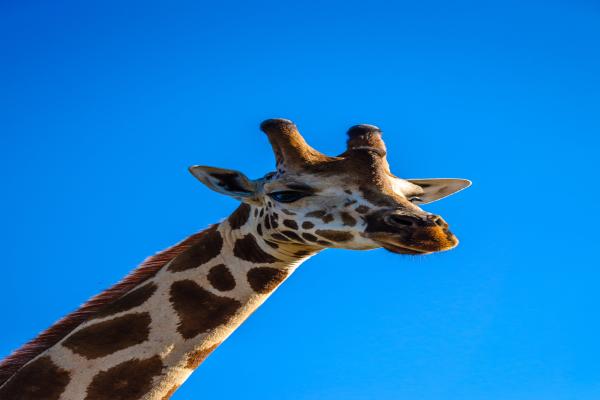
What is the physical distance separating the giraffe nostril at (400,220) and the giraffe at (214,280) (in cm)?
2

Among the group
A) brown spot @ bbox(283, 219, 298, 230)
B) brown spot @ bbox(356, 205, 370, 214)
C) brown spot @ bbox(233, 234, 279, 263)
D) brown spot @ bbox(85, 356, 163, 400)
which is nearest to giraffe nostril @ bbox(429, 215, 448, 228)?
brown spot @ bbox(356, 205, 370, 214)

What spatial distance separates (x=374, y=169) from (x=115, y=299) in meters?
2.01

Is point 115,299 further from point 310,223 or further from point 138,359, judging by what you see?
point 310,223

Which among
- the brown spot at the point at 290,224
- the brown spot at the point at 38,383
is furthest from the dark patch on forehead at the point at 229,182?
the brown spot at the point at 38,383

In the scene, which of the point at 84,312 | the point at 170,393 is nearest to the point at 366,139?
the point at 170,393

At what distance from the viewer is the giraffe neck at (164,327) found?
5559 mm

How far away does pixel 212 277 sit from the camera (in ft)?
19.2

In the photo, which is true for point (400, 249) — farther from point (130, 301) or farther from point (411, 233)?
point (130, 301)

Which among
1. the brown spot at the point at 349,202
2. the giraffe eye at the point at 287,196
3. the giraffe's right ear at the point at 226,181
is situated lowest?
the brown spot at the point at 349,202

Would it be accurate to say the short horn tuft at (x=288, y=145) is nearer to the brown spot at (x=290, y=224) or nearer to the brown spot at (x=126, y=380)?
the brown spot at (x=290, y=224)

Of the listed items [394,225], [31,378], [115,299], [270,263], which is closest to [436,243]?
[394,225]

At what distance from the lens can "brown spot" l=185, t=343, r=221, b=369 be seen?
18.4 feet

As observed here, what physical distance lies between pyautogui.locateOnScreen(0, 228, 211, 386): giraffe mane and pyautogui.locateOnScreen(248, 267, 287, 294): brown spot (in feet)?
2.43

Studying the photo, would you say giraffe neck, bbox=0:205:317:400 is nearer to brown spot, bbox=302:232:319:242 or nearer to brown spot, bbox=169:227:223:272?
brown spot, bbox=169:227:223:272
